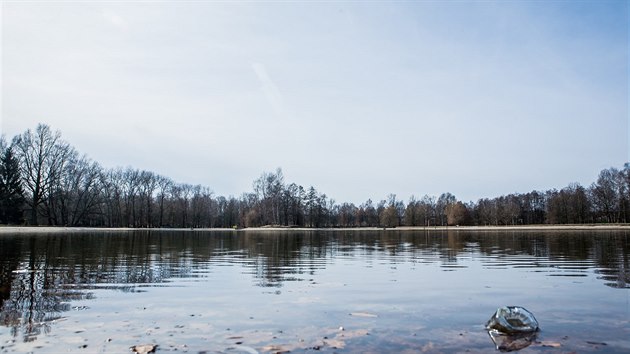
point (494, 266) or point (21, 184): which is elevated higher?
point (21, 184)

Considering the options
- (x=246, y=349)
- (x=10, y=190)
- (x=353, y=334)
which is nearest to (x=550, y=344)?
(x=353, y=334)

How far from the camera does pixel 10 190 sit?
86.6 metres

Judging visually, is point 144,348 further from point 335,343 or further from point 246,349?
point 335,343

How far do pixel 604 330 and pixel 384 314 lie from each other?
4.81 metres

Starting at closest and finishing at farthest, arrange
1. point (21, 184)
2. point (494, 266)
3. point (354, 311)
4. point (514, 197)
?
point (354, 311) → point (494, 266) → point (21, 184) → point (514, 197)

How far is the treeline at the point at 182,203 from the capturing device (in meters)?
89.6

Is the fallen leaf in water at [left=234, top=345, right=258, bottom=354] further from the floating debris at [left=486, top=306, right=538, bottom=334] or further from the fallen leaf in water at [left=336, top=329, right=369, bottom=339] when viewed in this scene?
the floating debris at [left=486, top=306, right=538, bottom=334]

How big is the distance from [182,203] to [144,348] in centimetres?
16929

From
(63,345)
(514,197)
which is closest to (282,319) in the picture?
(63,345)

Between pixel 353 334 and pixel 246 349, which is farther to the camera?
pixel 353 334

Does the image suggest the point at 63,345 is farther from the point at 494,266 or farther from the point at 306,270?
the point at 494,266

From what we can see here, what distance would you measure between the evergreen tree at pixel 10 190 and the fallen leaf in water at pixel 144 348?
305ft

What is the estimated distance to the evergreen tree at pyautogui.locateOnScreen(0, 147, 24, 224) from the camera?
82.8 meters

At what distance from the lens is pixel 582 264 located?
23625mm
